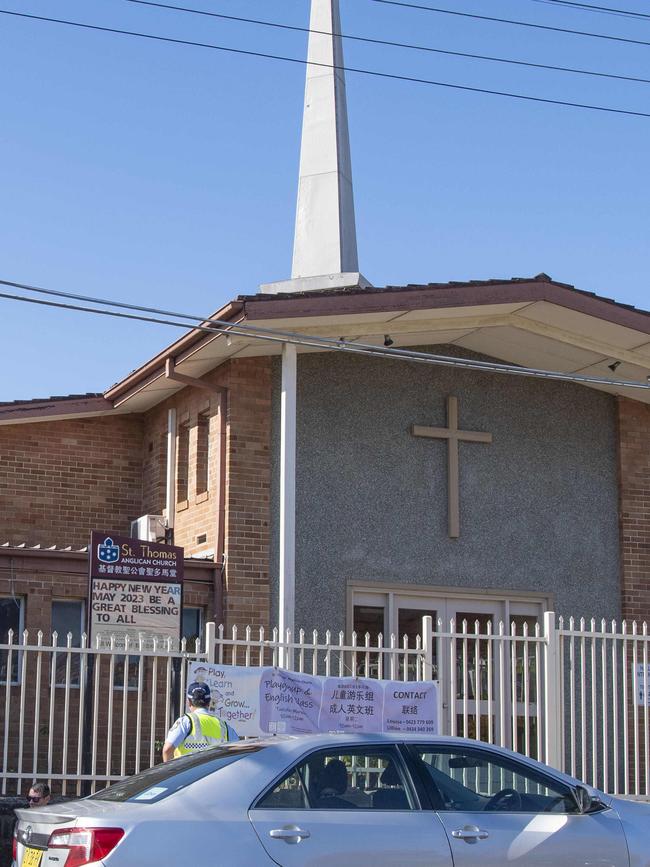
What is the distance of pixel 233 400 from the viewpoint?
14.7 meters

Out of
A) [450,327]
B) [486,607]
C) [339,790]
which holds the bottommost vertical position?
[339,790]

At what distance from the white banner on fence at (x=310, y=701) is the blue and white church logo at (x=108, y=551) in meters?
1.42

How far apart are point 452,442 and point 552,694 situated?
3752mm

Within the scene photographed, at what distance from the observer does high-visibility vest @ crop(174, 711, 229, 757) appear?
29.7 ft

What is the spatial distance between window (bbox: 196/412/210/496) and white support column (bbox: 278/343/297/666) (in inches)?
66.4

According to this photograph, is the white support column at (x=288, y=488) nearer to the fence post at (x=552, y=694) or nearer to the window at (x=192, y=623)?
the window at (x=192, y=623)

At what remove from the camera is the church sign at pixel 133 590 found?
11625mm

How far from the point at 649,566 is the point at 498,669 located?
11.9ft

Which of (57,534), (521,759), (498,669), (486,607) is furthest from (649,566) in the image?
(521,759)

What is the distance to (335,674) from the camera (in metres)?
14.2

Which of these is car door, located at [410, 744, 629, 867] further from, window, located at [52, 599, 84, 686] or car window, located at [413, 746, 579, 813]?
window, located at [52, 599, 84, 686]

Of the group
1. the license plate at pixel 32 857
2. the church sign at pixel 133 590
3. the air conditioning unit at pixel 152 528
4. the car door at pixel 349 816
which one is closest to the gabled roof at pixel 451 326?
the air conditioning unit at pixel 152 528

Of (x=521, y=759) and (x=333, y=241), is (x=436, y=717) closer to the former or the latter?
(x=521, y=759)

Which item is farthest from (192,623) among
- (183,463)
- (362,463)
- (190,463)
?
(362,463)
